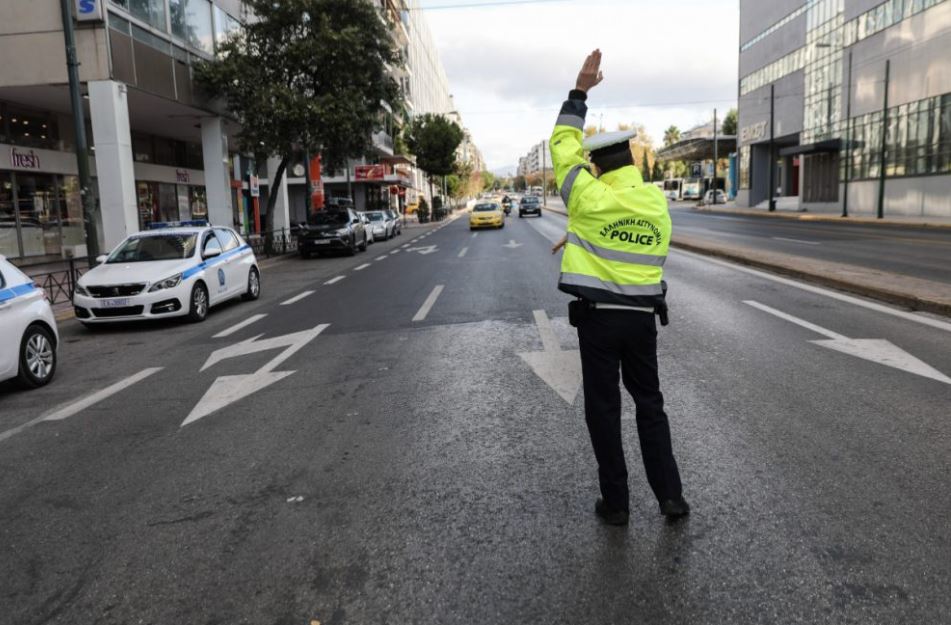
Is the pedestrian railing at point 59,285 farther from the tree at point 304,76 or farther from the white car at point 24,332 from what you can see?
the tree at point 304,76

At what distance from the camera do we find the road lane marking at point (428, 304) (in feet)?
33.9

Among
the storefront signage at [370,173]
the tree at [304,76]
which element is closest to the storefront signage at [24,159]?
the tree at [304,76]

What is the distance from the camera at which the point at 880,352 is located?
22.9ft

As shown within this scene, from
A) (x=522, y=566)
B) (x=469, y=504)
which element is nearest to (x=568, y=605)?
(x=522, y=566)

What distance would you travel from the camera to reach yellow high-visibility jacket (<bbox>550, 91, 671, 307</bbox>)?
11.1ft

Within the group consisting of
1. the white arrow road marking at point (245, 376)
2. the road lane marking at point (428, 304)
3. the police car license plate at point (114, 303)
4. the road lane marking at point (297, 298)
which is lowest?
the road lane marking at point (297, 298)

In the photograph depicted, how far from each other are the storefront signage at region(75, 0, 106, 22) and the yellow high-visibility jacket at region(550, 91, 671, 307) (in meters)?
17.2

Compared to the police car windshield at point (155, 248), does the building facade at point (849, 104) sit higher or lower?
higher

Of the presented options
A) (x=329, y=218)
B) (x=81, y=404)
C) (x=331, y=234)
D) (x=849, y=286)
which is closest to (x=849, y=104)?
(x=329, y=218)

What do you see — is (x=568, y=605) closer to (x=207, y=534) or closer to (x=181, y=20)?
(x=207, y=534)

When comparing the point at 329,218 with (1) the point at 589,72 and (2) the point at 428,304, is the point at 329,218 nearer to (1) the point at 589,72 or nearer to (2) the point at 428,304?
(2) the point at 428,304

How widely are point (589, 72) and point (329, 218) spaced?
23.1 m

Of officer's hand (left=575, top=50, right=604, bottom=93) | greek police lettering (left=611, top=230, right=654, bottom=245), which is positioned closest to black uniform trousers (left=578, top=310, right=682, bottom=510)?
greek police lettering (left=611, top=230, right=654, bottom=245)

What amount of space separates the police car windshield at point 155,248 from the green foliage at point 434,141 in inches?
2080
